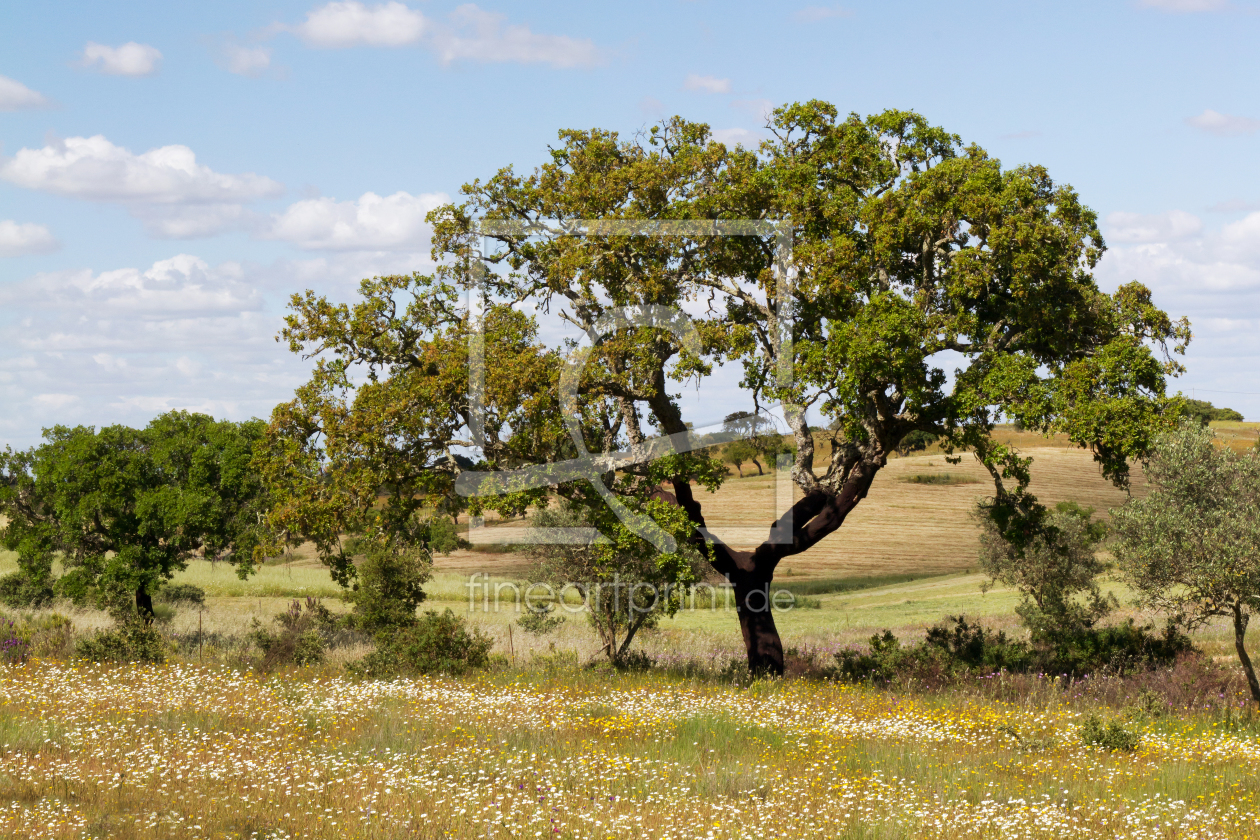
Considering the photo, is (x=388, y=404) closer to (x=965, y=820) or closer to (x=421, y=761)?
(x=421, y=761)

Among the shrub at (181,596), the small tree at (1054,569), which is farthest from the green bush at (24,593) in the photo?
the small tree at (1054,569)

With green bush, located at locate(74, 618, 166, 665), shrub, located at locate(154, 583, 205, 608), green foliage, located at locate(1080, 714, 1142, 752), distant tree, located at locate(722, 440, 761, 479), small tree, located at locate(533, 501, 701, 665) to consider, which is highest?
distant tree, located at locate(722, 440, 761, 479)

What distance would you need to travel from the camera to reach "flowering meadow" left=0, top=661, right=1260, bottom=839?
35.4ft

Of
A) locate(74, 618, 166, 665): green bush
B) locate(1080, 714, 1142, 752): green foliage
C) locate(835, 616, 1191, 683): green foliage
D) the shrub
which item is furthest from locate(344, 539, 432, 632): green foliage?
the shrub

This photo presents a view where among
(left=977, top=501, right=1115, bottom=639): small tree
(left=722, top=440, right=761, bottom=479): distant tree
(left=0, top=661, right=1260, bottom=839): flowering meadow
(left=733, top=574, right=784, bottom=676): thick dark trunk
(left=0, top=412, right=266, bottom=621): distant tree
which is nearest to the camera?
(left=0, top=661, right=1260, bottom=839): flowering meadow

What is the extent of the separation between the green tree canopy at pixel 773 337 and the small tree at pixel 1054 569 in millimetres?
4292

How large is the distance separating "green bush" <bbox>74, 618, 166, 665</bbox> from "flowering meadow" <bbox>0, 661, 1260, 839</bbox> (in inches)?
109

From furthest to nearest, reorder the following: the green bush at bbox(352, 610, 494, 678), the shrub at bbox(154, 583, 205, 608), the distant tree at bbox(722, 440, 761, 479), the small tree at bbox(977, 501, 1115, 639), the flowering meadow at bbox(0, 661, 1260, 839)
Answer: the shrub at bbox(154, 583, 205, 608), the small tree at bbox(977, 501, 1115, 639), the distant tree at bbox(722, 440, 761, 479), the green bush at bbox(352, 610, 494, 678), the flowering meadow at bbox(0, 661, 1260, 839)

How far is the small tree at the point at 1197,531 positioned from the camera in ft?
63.0

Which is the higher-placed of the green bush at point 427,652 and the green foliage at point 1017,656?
the green bush at point 427,652

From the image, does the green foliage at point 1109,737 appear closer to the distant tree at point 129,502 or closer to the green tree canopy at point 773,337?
the green tree canopy at point 773,337

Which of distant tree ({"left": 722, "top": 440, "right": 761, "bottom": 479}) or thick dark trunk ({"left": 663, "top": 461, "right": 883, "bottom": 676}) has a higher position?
distant tree ({"left": 722, "top": 440, "right": 761, "bottom": 479})

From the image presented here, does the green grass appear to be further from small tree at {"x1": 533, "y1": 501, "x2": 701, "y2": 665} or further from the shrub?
small tree at {"x1": 533, "y1": 501, "x2": 701, "y2": 665}

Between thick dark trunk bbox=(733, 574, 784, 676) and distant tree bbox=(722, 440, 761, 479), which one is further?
thick dark trunk bbox=(733, 574, 784, 676)
